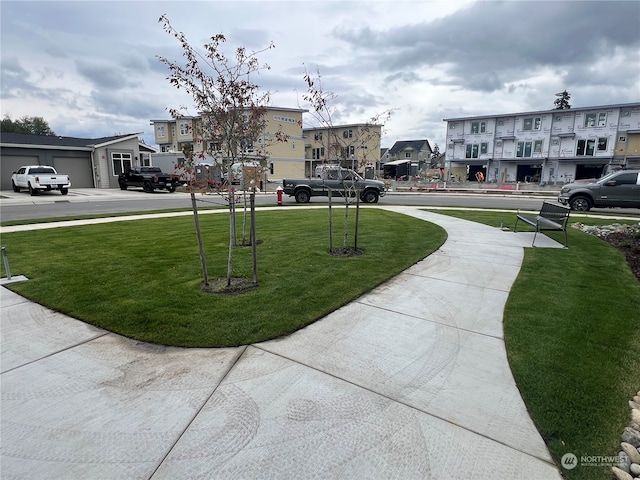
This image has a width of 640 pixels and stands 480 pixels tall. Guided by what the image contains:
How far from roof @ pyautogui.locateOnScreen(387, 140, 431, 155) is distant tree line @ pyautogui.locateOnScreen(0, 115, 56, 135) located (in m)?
64.7

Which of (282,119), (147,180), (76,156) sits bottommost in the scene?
(147,180)

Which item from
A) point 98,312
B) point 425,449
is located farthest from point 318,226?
point 425,449

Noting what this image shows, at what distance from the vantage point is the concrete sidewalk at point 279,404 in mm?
2371

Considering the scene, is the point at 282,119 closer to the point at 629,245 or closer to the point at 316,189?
the point at 316,189

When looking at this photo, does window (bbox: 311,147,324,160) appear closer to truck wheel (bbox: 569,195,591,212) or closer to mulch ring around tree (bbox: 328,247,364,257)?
truck wheel (bbox: 569,195,591,212)

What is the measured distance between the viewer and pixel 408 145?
247 feet

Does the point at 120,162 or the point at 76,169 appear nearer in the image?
the point at 76,169

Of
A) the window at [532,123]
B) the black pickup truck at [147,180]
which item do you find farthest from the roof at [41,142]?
the window at [532,123]

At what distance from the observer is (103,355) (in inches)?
145

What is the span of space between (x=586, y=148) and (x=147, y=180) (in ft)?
152

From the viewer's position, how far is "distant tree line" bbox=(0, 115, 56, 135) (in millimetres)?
61300

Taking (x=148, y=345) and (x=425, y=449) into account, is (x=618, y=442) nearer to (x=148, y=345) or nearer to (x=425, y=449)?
(x=425, y=449)

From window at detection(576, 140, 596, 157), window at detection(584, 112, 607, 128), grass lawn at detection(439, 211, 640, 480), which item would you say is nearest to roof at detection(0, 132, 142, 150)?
grass lawn at detection(439, 211, 640, 480)

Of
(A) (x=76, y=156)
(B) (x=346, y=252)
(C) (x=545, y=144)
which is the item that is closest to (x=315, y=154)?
(C) (x=545, y=144)
